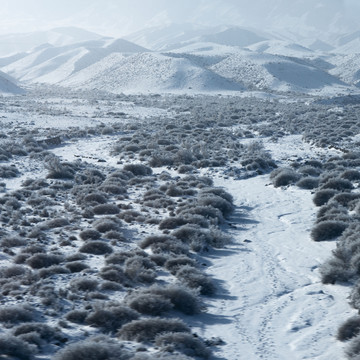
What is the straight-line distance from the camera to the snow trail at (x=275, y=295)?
10.2m

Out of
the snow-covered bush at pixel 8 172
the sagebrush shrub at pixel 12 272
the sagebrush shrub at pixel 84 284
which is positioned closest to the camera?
the sagebrush shrub at pixel 84 284

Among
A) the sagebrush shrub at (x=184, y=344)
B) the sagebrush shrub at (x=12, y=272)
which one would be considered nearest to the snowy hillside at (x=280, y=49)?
the sagebrush shrub at (x=12, y=272)

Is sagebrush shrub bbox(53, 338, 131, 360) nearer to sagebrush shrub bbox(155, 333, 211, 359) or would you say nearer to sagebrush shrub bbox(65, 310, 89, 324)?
sagebrush shrub bbox(155, 333, 211, 359)

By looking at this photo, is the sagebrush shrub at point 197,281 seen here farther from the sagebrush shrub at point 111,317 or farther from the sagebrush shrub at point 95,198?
the sagebrush shrub at point 95,198

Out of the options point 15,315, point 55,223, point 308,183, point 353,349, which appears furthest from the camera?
point 308,183

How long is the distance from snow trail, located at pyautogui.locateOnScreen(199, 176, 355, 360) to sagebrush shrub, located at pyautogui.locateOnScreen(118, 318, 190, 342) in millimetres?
710

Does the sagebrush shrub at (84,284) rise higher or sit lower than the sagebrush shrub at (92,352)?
lower

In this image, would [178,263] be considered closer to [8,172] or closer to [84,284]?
[84,284]

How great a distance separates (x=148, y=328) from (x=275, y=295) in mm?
3736

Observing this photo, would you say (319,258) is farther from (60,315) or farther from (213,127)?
(213,127)

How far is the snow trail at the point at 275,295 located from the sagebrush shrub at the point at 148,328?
0.71m

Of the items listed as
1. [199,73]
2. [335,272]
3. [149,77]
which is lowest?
[335,272]

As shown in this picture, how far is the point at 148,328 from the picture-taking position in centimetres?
999

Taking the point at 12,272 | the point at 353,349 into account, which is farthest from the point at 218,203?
the point at 353,349
